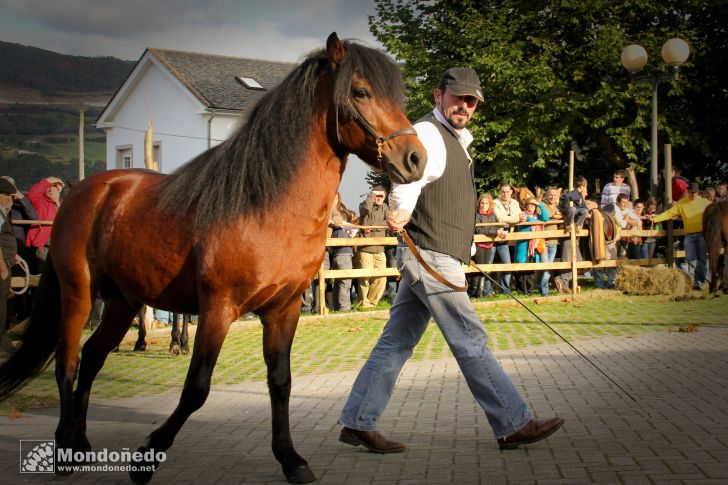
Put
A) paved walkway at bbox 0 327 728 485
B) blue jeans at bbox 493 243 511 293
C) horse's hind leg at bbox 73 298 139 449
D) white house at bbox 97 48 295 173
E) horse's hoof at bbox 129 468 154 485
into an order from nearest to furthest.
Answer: horse's hoof at bbox 129 468 154 485 < paved walkway at bbox 0 327 728 485 < horse's hind leg at bbox 73 298 139 449 < blue jeans at bbox 493 243 511 293 < white house at bbox 97 48 295 173

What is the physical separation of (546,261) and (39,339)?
14.1m

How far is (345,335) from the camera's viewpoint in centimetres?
1308

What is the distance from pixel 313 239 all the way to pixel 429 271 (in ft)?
2.67

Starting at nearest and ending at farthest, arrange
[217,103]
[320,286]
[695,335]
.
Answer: [695,335] < [320,286] < [217,103]

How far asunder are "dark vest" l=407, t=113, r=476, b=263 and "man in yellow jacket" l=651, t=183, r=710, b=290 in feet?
53.5

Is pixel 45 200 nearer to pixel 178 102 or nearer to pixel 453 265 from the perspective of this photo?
pixel 453 265

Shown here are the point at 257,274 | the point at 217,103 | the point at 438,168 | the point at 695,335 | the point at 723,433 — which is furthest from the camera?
the point at 217,103

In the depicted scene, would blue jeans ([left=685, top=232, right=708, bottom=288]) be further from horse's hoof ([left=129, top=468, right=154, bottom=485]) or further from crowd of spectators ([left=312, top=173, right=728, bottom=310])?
horse's hoof ([left=129, top=468, right=154, bottom=485])

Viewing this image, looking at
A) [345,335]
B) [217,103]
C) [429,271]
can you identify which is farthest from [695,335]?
[217,103]

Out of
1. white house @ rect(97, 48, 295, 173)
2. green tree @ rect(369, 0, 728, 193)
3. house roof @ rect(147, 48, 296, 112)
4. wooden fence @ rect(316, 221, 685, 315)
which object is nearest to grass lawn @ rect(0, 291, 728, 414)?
wooden fence @ rect(316, 221, 685, 315)

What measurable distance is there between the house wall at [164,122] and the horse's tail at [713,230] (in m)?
23.9

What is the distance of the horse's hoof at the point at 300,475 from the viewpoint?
491 centimetres

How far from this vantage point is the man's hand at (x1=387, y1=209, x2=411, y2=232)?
506 centimetres

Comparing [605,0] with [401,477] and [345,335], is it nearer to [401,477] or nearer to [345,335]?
[345,335]
